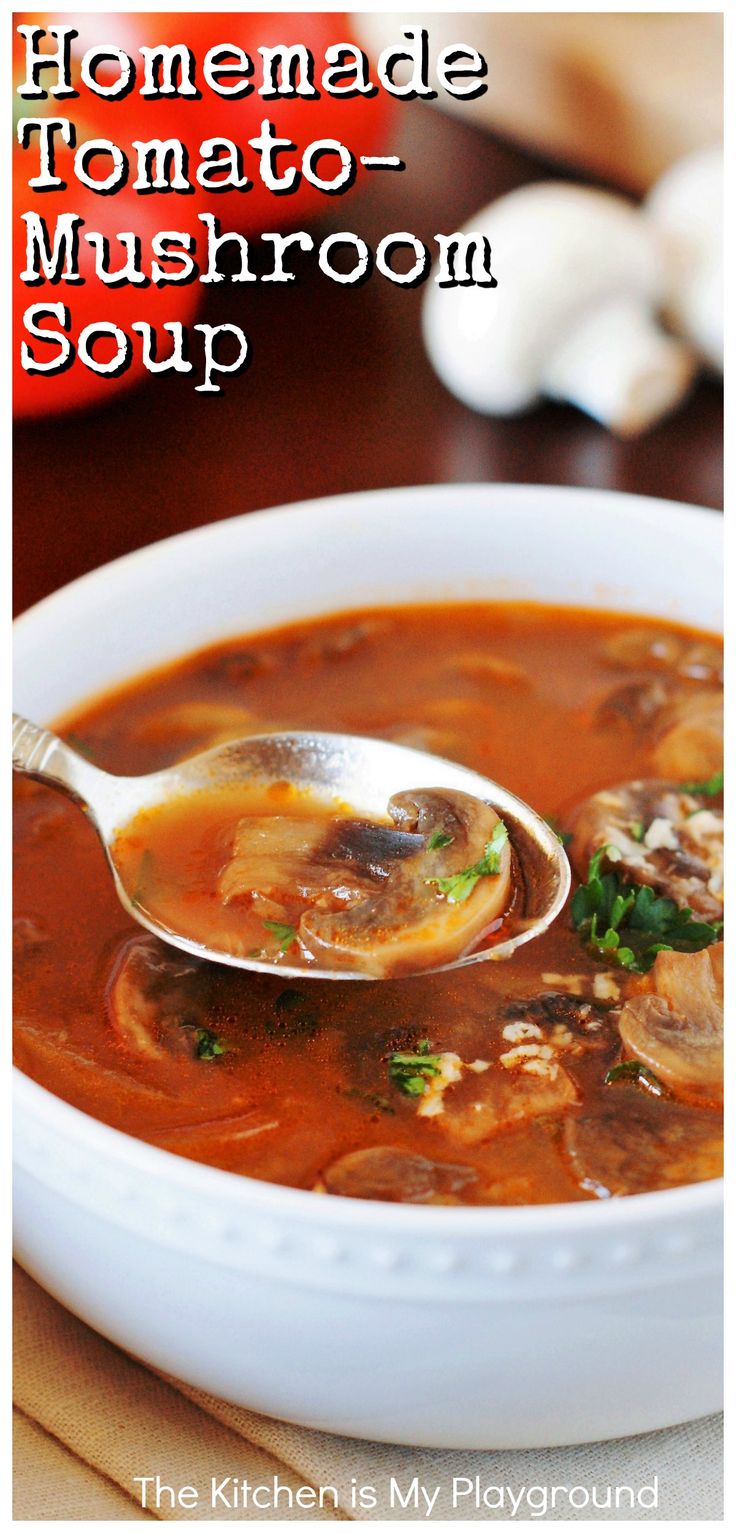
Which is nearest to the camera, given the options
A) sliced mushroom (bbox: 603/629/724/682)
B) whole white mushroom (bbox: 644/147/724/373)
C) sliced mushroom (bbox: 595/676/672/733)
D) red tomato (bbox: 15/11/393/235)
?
sliced mushroom (bbox: 595/676/672/733)

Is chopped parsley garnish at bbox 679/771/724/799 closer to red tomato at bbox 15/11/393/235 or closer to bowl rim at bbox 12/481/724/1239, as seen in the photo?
bowl rim at bbox 12/481/724/1239

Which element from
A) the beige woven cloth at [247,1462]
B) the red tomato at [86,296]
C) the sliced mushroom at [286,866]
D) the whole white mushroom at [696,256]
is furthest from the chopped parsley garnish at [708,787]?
the red tomato at [86,296]

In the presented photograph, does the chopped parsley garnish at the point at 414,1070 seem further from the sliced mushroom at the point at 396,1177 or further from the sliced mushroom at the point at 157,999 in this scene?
the sliced mushroom at the point at 157,999

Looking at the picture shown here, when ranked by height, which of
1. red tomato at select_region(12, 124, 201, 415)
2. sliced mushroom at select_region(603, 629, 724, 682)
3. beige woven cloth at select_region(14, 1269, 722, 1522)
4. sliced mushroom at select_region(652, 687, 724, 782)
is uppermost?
red tomato at select_region(12, 124, 201, 415)

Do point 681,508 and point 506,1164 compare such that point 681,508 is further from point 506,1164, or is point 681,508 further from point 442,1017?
point 506,1164

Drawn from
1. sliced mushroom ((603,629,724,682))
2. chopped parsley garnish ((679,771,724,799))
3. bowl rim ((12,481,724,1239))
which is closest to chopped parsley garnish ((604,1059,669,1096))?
bowl rim ((12,481,724,1239))

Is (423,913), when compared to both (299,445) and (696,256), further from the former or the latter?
(696,256)

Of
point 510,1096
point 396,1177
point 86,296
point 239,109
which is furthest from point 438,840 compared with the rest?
point 239,109
